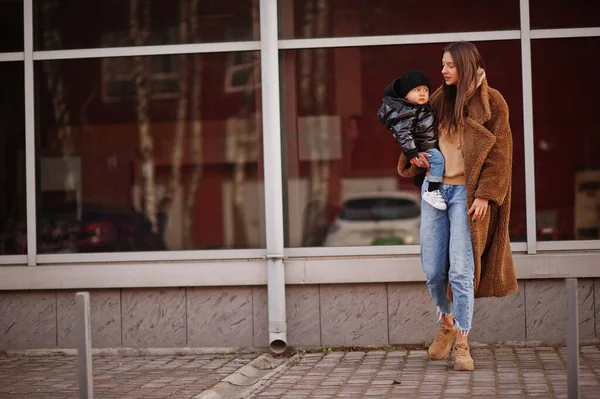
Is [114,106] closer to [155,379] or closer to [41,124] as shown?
[41,124]

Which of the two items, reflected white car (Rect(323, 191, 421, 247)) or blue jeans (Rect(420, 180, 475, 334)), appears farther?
reflected white car (Rect(323, 191, 421, 247))

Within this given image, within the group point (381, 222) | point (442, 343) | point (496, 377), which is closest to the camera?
point (496, 377)

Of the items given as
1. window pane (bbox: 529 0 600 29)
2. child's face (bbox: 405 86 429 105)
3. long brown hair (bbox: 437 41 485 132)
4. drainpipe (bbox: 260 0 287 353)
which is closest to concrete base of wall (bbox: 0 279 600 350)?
drainpipe (bbox: 260 0 287 353)

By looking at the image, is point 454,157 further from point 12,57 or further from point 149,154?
point 12,57

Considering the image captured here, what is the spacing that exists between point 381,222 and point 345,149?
25.4 inches

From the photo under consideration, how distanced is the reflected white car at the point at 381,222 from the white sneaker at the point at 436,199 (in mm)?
1478

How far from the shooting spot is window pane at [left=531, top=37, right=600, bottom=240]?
791 centimetres

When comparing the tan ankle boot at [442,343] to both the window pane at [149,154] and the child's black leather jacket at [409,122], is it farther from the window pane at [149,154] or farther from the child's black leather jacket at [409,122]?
the window pane at [149,154]

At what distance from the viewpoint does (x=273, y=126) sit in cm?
789

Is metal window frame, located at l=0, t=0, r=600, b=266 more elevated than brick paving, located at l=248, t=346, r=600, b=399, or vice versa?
metal window frame, located at l=0, t=0, r=600, b=266

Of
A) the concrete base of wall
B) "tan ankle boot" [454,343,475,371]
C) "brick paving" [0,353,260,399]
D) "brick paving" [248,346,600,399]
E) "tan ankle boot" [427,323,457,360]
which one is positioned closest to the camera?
"brick paving" [248,346,600,399]

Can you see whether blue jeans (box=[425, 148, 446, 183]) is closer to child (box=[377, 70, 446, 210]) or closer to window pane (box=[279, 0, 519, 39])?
child (box=[377, 70, 446, 210])

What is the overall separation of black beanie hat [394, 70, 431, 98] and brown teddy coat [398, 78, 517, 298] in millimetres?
344

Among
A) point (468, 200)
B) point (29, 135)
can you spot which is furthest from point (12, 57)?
point (468, 200)
